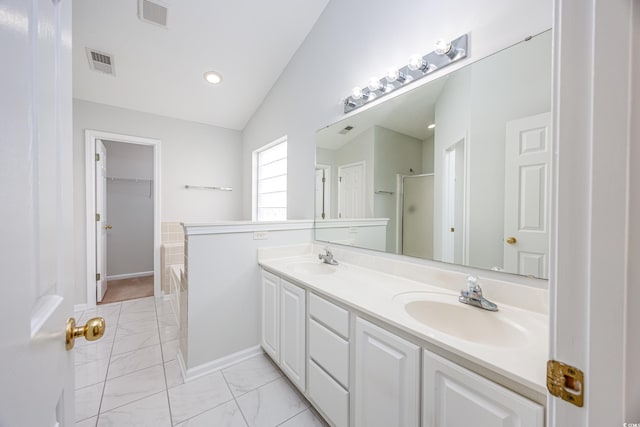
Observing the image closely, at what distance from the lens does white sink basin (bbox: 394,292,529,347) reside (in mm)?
933

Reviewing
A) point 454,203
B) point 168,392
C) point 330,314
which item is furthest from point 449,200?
point 168,392

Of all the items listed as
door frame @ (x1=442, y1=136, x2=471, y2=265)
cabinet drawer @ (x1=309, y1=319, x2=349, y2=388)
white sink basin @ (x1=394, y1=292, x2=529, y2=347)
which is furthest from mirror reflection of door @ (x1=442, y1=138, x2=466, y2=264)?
cabinet drawer @ (x1=309, y1=319, x2=349, y2=388)

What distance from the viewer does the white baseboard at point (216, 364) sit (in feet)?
5.64

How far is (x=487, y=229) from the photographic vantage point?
1.16 metres

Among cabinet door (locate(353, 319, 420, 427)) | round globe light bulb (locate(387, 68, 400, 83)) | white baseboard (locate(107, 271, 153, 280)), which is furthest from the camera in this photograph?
white baseboard (locate(107, 271, 153, 280))

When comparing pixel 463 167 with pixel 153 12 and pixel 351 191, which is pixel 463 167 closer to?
pixel 351 191

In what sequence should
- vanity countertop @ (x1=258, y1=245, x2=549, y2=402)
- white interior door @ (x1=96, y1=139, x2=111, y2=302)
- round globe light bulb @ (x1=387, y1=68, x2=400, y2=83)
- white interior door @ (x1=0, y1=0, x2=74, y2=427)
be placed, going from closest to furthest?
white interior door @ (x1=0, y1=0, x2=74, y2=427)
vanity countertop @ (x1=258, y1=245, x2=549, y2=402)
round globe light bulb @ (x1=387, y1=68, x2=400, y2=83)
white interior door @ (x1=96, y1=139, x2=111, y2=302)

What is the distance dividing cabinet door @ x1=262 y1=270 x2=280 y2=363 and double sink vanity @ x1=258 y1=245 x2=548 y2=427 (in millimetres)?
15

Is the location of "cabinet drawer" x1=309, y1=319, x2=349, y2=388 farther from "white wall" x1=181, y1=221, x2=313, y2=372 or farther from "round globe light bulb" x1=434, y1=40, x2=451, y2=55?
"round globe light bulb" x1=434, y1=40, x2=451, y2=55

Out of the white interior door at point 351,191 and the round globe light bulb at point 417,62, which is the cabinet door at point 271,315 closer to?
the white interior door at point 351,191

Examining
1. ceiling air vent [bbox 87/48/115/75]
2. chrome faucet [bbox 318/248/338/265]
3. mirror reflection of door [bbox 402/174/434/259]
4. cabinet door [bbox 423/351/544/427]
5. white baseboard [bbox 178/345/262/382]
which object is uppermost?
ceiling air vent [bbox 87/48/115/75]

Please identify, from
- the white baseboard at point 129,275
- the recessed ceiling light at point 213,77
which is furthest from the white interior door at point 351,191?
the white baseboard at point 129,275

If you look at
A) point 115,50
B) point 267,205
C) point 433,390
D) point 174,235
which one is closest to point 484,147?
point 433,390

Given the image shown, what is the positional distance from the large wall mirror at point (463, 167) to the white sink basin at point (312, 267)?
26cm
